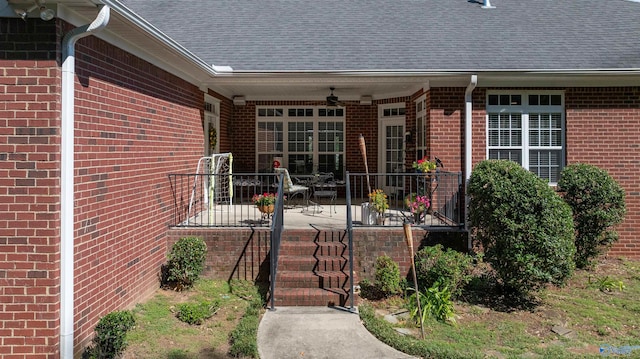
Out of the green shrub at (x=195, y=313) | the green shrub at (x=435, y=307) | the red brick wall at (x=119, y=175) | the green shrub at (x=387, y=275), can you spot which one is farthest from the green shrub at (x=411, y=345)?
the red brick wall at (x=119, y=175)

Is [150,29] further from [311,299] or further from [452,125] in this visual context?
[452,125]

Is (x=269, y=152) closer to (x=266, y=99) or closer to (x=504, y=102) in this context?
(x=266, y=99)

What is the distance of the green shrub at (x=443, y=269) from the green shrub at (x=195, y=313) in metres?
3.08

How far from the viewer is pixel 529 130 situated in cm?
893

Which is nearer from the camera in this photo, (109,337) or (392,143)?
(109,337)

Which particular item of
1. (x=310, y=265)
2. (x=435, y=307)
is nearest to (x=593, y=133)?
(x=435, y=307)

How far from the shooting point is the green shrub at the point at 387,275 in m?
6.71

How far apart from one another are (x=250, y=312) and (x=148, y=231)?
1.99 metres

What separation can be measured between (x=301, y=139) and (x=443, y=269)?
23.9 feet

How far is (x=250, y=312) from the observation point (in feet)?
19.5

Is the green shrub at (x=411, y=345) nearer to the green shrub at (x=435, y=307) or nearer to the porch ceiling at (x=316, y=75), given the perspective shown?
the green shrub at (x=435, y=307)

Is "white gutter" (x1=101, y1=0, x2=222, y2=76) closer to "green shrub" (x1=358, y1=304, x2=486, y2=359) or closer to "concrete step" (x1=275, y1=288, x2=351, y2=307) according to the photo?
"concrete step" (x1=275, y1=288, x2=351, y2=307)

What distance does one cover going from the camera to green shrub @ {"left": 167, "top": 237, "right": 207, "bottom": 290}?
6.73 meters

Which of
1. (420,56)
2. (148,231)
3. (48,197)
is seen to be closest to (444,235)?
(420,56)
